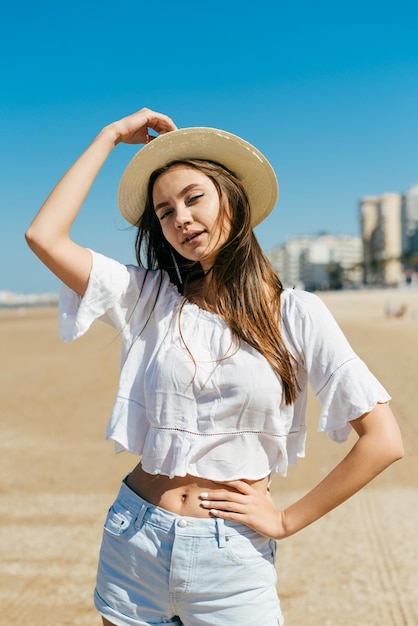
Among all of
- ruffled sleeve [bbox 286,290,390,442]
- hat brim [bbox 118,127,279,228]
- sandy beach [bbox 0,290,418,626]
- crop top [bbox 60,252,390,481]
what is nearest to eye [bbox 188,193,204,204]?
hat brim [bbox 118,127,279,228]

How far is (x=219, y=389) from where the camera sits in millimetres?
1733

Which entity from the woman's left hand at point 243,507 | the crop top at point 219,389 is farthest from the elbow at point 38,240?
the woman's left hand at point 243,507

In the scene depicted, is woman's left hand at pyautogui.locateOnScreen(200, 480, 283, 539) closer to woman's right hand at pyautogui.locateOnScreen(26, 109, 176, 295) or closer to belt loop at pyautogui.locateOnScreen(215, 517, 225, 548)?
belt loop at pyautogui.locateOnScreen(215, 517, 225, 548)

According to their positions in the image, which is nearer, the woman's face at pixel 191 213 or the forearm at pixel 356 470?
the forearm at pixel 356 470

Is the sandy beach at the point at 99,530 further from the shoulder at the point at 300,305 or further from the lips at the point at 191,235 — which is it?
the shoulder at the point at 300,305

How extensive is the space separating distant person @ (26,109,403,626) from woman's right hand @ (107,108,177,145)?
8 centimetres

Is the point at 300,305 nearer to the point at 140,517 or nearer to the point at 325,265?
the point at 140,517

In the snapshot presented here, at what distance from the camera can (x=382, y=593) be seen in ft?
13.5

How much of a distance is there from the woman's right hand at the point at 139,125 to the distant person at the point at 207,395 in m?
0.08

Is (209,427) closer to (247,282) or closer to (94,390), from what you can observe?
(247,282)

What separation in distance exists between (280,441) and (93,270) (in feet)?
2.23

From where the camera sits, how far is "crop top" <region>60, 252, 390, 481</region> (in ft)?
5.61

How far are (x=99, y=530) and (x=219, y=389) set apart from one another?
3955 mm

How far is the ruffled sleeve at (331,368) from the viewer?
1671 mm
